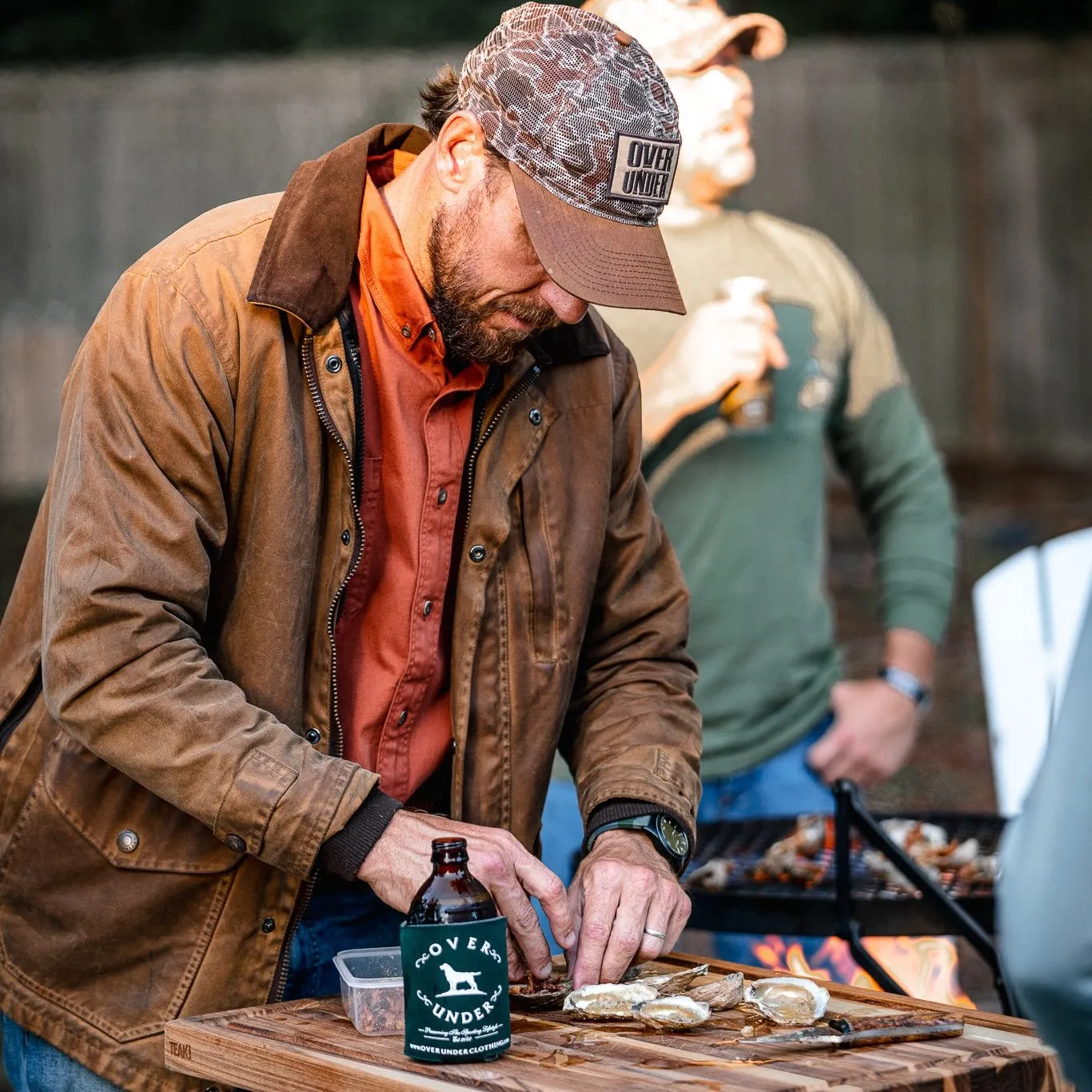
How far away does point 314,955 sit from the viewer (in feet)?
8.75

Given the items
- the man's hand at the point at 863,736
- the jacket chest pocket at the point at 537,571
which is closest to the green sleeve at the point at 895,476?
the man's hand at the point at 863,736

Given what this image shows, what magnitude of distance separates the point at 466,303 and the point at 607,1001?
107cm

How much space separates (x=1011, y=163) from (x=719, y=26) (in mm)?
8784

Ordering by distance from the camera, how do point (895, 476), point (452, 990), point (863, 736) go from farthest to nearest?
point (895, 476)
point (863, 736)
point (452, 990)

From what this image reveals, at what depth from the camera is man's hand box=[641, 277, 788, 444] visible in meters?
4.09

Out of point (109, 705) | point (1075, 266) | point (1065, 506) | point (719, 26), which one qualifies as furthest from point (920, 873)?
point (1075, 266)

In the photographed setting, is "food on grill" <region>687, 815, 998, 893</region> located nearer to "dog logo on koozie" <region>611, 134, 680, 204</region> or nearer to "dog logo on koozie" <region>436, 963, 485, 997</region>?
"dog logo on koozie" <region>436, 963, 485, 997</region>

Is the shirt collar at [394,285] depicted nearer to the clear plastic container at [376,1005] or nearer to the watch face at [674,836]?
the watch face at [674,836]

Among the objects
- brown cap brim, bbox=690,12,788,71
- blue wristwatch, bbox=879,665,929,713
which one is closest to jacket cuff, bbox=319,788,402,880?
blue wristwatch, bbox=879,665,929,713

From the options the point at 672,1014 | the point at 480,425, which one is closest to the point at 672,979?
the point at 672,1014

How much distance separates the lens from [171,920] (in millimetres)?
2533

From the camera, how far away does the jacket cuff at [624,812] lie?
8.80 feet

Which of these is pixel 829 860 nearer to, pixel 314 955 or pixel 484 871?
pixel 314 955

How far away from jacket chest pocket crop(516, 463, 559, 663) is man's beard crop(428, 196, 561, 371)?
24 centimetres
